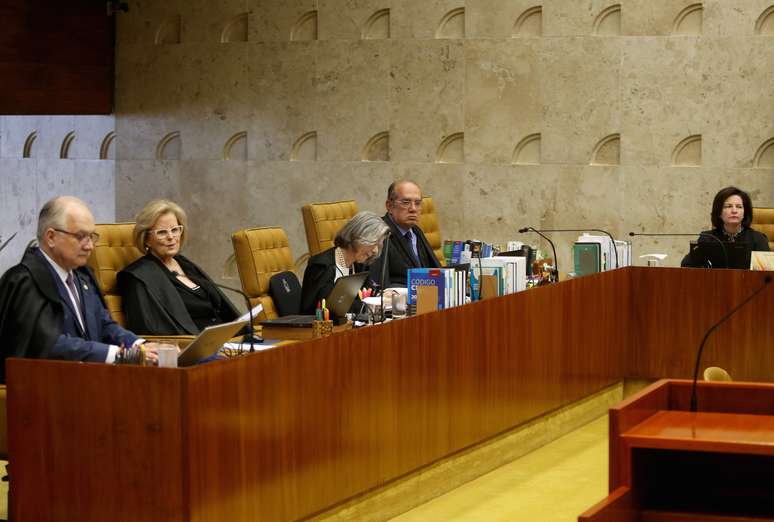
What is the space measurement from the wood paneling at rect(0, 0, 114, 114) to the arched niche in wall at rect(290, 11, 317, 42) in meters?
1.53

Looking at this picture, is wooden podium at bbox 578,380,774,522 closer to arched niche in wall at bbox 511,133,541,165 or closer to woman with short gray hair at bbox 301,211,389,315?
woman with short gray hair at bbox 301,211,389,315

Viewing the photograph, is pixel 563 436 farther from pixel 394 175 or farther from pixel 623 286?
pixel 394 175

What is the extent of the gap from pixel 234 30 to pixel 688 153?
3.39 meters

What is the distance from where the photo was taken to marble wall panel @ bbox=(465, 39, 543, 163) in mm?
8750

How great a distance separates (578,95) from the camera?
28.4 feet

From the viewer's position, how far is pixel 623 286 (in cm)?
662

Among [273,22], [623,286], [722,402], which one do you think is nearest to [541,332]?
[623,286]

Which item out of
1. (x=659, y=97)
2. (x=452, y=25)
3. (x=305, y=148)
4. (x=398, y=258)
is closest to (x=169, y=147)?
(x=305, y=148)

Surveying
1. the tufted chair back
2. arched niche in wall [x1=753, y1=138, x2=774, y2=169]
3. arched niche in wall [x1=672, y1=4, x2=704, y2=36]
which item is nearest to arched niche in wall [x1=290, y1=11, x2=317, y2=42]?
arched niche in wall [x1=672, y1=4, x2=704, y2=36]

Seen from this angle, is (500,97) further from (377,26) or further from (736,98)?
(736,98)

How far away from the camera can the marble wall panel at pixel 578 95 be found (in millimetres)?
8586

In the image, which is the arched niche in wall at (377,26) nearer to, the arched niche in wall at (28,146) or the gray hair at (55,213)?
the arched niche in wall at (28,146)

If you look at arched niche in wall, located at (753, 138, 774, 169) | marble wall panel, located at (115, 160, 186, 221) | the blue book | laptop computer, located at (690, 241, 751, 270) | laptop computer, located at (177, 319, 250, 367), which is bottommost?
laptop computer, located at (177, 319, 250, 367)

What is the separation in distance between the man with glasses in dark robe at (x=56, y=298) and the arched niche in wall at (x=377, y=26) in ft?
16.4
